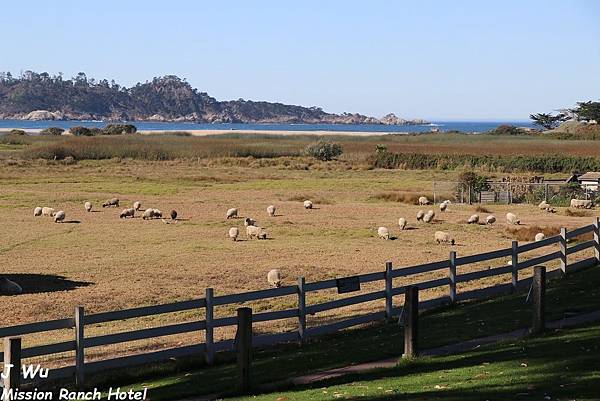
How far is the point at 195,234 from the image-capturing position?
137ft

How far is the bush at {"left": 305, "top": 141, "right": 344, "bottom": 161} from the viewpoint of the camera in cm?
9912

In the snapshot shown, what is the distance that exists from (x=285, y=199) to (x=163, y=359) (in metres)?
45.1

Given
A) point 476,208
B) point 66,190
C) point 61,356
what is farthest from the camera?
point 66,190

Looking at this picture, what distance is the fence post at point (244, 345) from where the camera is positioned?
12.5 meters

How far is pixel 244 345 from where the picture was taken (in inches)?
492

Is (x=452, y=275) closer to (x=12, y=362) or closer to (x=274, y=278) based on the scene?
(x=274, y=278)

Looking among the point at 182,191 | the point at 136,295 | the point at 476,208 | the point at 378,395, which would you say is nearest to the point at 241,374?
the point at 378,395

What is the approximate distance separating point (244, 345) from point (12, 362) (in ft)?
9.17

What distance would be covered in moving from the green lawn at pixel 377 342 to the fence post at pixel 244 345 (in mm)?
432

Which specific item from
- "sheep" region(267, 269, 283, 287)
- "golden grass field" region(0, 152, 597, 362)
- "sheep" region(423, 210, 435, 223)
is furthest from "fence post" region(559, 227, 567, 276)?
"sheep" region(423, 210, 435, 223)

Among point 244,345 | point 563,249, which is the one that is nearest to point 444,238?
point 563,249

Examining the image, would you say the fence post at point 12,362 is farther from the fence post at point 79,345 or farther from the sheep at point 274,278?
the sheep at point 274,278

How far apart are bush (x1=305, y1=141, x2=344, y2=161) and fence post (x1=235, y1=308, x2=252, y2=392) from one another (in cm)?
8573

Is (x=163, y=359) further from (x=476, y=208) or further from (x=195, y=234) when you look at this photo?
(x=476, y=208)
